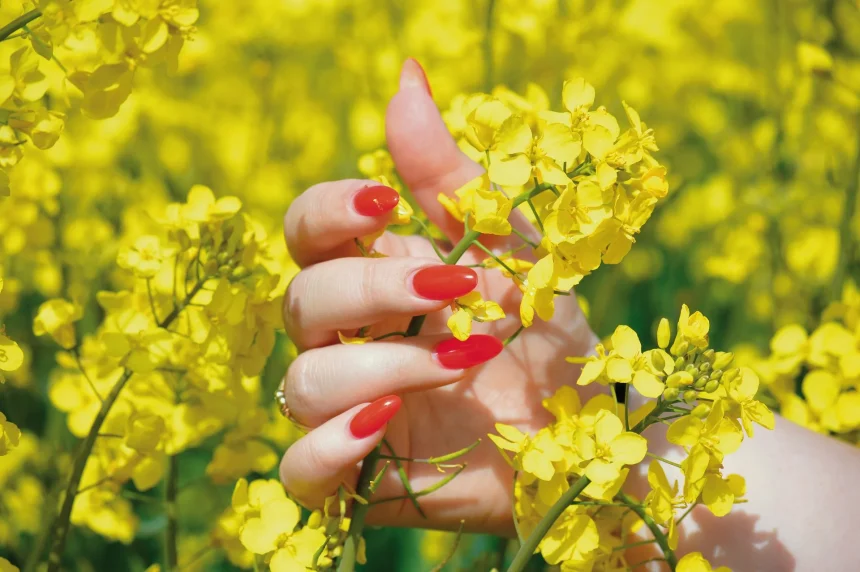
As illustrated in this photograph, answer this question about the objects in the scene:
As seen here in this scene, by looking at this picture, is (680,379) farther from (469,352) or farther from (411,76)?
(411,76)

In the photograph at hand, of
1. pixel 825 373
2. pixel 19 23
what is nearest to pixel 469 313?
pixel 19 23

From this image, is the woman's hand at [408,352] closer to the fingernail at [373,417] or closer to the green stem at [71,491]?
the fingernail at [373,417]

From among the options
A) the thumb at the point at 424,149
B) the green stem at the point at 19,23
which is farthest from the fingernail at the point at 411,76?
the green stem at the point at 19,23

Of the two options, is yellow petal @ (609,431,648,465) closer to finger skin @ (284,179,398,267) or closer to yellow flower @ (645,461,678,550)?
yellow flower @ (645,461,678,550)

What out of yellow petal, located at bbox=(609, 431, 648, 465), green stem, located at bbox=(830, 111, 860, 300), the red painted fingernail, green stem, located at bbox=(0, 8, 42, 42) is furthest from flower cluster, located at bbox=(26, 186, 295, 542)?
green stem, located at bbox=(830, 111, 860, 300)

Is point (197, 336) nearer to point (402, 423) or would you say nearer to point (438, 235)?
point (402, 423)

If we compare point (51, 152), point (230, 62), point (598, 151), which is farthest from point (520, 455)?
point (230, 62)
